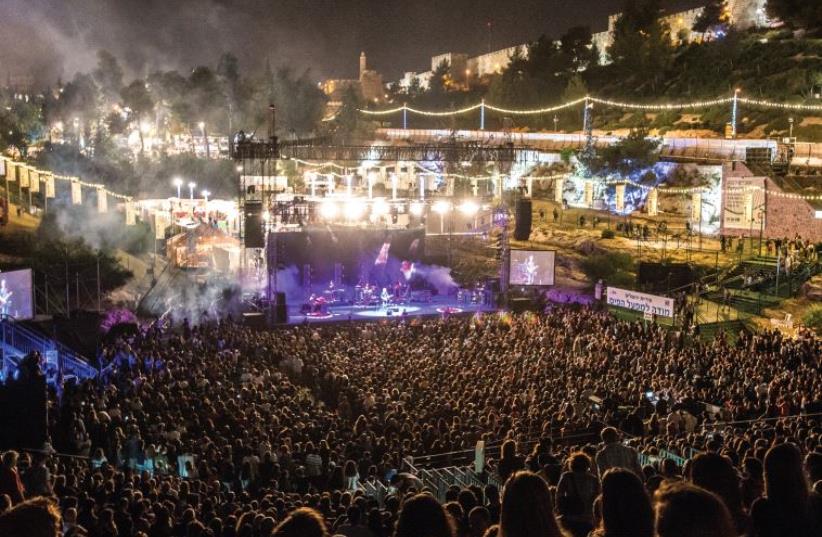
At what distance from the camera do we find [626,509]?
9.65 ft

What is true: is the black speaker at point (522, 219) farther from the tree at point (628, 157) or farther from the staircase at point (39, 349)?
the staircase at point (39, 349)

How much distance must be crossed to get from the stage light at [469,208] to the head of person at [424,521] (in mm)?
29671

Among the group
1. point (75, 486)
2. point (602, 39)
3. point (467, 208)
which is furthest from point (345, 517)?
point (602, 39)

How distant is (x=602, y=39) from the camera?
91.1 metres

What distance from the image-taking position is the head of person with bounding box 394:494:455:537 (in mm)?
2863

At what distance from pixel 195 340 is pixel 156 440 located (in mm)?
7435

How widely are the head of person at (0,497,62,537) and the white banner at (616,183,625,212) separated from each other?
3821cm

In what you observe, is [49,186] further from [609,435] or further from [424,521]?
[424,521]

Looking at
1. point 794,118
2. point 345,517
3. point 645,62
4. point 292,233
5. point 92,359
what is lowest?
point 92,359

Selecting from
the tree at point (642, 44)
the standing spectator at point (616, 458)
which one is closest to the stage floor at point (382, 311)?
the standing spectator at point (616, 458)

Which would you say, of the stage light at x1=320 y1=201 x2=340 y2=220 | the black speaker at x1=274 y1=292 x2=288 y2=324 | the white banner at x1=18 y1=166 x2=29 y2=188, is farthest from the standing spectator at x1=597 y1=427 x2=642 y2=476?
the white banner at x1=18 y1=166 x2=29 y2=188

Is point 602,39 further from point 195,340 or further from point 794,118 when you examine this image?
point 195,340

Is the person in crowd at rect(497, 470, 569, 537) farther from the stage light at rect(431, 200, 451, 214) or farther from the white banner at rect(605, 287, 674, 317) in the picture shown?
the stage light at rect(431, 200, 451, 214)

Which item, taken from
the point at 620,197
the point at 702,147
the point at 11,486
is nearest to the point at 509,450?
the point at 11,486
